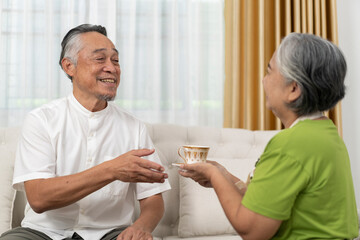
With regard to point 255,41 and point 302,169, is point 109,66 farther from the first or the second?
point 255,41

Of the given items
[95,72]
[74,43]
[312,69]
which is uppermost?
[74,43]

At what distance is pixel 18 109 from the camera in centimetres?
299

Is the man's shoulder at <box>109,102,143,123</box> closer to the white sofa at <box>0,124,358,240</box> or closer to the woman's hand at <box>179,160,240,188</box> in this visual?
the white sofa at <box>0,124,358,240</box>

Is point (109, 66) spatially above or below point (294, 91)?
above

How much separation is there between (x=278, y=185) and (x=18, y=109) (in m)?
2.31

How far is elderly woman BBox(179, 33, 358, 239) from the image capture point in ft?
3.93

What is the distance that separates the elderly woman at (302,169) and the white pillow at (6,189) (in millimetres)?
1319

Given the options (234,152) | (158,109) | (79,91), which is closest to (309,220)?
(79,91)

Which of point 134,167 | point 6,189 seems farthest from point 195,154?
point 6,189

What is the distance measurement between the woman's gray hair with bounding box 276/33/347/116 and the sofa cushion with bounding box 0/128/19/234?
1605 mm

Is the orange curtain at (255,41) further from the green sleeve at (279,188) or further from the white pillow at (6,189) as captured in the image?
the green sleeve at (279,188)

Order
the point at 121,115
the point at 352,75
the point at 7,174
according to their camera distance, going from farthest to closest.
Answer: the point at 352,75
the point at 7,174
the point at 121,115

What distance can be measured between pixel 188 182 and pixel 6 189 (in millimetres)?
997

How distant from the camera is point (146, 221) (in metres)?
1.88
